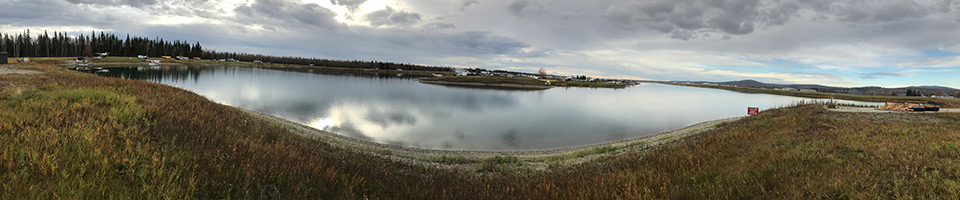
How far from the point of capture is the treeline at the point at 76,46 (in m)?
127

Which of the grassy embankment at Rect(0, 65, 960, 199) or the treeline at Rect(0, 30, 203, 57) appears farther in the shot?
the treeline at Rect(0, 30, 203, 57)

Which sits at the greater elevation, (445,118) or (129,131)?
(129,131)

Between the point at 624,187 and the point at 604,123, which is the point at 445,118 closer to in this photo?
the point at 604,123

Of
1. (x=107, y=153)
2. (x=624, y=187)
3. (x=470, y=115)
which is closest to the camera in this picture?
(x=107, y=153)

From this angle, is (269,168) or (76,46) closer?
(269,168)

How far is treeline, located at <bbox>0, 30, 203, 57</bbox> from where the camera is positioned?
415 ft

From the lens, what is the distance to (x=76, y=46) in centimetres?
14738

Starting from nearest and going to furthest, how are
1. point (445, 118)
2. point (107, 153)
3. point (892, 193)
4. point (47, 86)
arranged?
point (107, 153) → point (892, 193) → point (47, 86) → point (445, 118)

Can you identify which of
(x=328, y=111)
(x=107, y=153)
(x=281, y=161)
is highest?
(x=107, y=153)

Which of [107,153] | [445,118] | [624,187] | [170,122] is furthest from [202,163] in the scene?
[445,118]

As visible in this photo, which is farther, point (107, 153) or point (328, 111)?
point (328, 111)

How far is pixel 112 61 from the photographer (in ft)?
394

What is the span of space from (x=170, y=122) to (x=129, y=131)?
5.56 feet

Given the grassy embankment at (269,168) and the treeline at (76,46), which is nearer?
the grassy embankment at (269,168)
